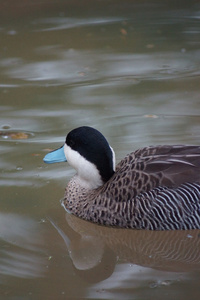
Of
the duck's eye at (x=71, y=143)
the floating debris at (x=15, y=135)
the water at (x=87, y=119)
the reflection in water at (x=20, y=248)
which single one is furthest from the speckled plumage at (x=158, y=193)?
the floating debris at (x=15, y=135)

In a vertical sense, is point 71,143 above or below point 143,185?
above

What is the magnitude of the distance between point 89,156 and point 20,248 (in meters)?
1.15

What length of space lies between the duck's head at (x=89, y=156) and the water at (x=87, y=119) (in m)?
0.45

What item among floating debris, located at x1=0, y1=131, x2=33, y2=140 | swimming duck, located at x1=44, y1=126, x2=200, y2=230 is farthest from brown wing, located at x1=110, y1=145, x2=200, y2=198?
floating debris, located at x1=0, y1=131, x2=33, y2=140

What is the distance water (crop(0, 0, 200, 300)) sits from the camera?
570 centimetres

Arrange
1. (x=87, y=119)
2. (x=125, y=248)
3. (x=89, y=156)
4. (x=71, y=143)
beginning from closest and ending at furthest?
(x=125, y=248) < (x=89, y=156) < (x=71, y=143) < (x=87, y=119)

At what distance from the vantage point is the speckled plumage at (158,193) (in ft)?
20.9

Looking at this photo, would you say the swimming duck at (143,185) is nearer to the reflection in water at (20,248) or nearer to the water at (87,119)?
the water at (87,119)

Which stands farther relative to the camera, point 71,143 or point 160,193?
point 71,143

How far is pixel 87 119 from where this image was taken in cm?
875

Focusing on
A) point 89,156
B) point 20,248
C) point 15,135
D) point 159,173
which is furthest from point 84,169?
point 15,135

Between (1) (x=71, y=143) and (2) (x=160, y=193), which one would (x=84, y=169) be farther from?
(2) (x=160, y=193)

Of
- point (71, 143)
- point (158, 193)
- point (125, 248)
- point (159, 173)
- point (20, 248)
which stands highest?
point (71, 143)

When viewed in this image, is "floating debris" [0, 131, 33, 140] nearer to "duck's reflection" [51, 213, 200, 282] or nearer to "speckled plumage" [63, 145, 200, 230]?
"duck's reflection" [51, 213, 200, 282]
